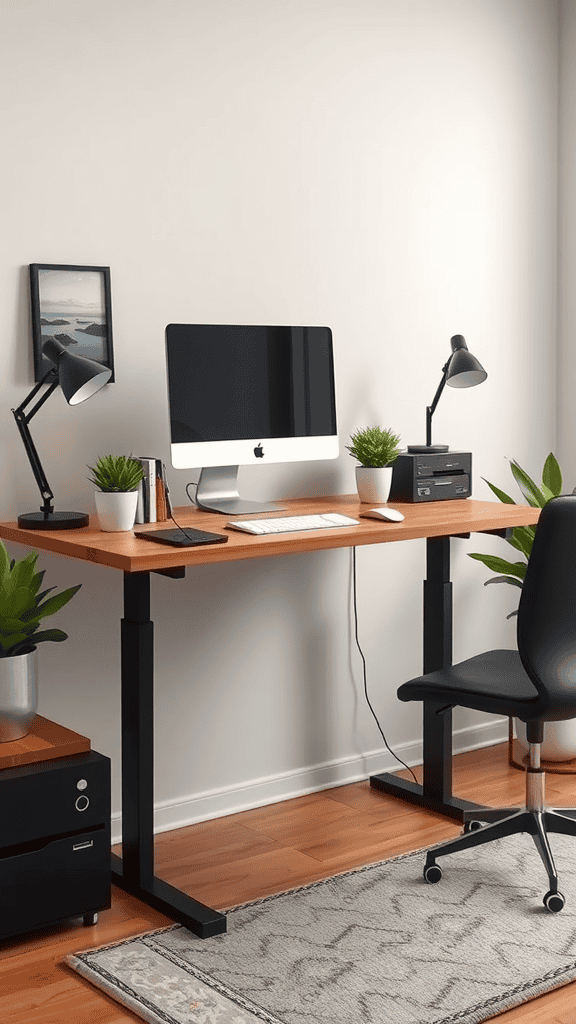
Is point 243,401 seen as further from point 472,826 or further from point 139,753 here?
point 472,826

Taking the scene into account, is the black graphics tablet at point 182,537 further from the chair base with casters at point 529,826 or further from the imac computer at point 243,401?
the chair base with casters at point 529,826

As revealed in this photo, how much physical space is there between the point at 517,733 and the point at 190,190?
2.04 metres

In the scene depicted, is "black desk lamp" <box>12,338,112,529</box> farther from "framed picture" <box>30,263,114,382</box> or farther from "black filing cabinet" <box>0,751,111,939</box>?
"black filing cabinet" <box>0,751,111,939</box>

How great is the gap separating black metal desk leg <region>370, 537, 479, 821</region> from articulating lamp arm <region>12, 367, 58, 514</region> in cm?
117

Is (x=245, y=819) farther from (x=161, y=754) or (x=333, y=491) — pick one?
(x=333, y=491)

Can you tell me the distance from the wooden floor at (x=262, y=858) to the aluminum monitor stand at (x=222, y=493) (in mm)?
928

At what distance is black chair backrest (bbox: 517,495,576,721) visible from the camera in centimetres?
249

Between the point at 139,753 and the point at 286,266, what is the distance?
5.05 feet

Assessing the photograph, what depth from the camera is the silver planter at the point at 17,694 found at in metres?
2.61

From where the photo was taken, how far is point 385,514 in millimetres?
2951

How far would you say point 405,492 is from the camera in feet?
11.1

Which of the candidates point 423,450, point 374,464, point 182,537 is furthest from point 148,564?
point 423,450

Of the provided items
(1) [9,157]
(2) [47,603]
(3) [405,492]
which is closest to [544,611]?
(3) [405,492]

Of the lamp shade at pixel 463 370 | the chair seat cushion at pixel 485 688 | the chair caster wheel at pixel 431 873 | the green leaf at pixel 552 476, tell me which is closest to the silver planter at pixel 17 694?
the chair seat cushion at pixel 485 688
